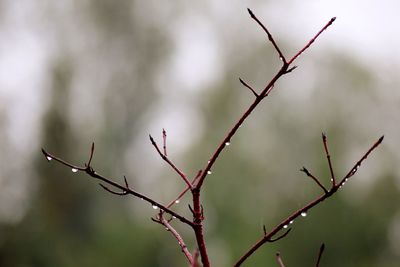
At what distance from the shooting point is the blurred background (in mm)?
7746

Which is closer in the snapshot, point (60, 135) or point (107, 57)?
point (60, 135)

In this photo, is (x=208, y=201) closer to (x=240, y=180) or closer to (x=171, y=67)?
(x=240, y=180)

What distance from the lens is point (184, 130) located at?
11.1m

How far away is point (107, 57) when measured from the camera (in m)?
10.4

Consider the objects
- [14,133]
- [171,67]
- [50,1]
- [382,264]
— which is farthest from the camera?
[171,67]

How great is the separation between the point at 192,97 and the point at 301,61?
2113mm

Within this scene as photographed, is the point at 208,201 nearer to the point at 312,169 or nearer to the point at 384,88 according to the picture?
the point at 312,169

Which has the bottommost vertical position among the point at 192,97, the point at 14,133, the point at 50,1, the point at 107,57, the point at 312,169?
the point at 312,169

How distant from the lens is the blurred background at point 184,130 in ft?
25.4

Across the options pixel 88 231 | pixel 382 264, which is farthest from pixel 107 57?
pixel 382 264

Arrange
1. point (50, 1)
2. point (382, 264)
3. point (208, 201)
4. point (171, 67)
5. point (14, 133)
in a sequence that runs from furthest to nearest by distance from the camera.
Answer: point (171, 67) → point (50, 1) → point (208, 201) → point (14, 133) → point (382, 264)

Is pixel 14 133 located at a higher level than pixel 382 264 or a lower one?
higher

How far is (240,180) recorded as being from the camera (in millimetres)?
Answer: 8945

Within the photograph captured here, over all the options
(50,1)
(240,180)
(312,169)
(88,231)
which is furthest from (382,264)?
(50,1)
